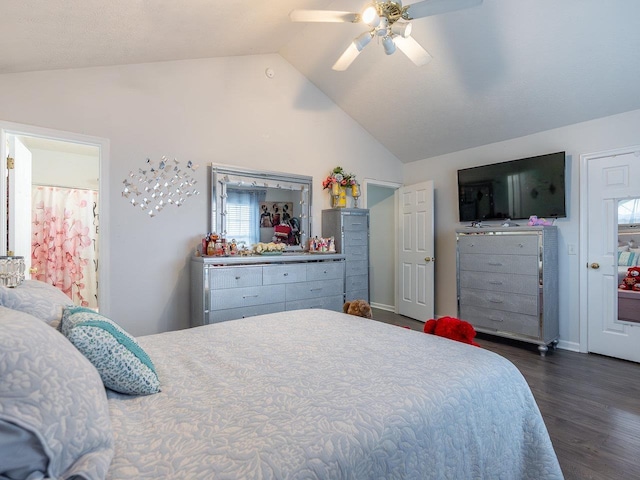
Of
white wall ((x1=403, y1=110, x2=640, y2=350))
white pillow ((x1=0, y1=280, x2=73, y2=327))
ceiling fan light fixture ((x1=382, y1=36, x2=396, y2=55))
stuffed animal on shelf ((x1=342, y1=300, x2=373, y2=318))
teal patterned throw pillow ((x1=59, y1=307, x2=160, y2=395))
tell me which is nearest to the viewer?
teal patterned throw pillow ((x1=59, y1=307, x2=160, y2=395))

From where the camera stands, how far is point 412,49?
253 centimetres

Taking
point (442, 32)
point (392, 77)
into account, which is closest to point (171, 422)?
point (442, 32)

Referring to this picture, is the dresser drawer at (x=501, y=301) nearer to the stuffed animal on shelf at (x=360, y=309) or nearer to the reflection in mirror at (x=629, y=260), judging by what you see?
the reflection in mirror at (x=629, y=260)

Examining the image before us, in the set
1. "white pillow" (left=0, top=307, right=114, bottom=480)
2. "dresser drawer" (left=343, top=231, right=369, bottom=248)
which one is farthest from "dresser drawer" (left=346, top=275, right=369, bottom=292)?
"white pillow" (left=0, top=307, right=114, bottom=480)

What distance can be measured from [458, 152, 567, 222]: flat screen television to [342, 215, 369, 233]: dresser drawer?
1.27 metres

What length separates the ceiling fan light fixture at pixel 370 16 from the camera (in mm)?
2236

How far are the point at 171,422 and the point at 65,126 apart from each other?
9.77 ft

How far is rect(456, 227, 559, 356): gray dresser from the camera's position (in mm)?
3506

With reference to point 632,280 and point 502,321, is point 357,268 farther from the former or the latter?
point 632,280

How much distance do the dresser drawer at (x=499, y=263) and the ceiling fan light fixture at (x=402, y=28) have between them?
254 centimetres

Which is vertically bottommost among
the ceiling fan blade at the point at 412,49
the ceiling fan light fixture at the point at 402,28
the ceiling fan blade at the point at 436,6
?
the ceiling fan blade at the point at 412,49

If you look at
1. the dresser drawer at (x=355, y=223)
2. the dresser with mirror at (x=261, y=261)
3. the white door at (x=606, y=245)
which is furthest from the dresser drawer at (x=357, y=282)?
the white door at (x=606, y=245)

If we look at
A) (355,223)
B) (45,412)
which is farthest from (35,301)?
(355,223)

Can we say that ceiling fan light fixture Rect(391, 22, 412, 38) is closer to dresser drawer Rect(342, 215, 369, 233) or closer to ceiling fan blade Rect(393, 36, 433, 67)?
ceiling fan blade Rect(393, 36, 433, 67)
